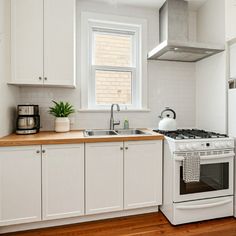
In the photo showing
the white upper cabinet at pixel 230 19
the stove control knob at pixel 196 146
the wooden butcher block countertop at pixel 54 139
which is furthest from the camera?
the white upper cabinet at pixel 230 19

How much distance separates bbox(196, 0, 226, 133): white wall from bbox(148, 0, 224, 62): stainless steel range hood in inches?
7.6

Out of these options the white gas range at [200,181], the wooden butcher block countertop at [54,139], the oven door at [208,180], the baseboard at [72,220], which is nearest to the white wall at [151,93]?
the wooden butcher block countertop at [54,139]

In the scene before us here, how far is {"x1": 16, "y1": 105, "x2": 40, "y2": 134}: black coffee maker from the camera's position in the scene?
2000mm

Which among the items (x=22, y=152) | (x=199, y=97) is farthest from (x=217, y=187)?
(x=22, y=152)

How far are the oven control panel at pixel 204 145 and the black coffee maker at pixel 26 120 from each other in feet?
5.35

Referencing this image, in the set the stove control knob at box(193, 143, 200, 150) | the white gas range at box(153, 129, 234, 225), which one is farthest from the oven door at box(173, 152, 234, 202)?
the stove control knob at box(193, 143, 200, 150)

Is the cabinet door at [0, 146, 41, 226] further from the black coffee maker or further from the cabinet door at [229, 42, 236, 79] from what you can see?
the cabinet door at [229, 42, 236, 79]

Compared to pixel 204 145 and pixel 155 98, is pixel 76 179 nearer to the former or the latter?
pixel 204 145

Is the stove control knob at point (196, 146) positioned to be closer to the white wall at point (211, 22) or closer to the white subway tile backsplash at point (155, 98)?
the white subway tile backsplash at point (155, 98)

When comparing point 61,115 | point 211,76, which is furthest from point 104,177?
point 211,76

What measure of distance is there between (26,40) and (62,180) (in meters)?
1.55

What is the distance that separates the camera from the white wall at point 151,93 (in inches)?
92.7

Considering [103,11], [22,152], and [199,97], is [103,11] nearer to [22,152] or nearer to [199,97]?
[199,97]

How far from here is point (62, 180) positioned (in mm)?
1782
